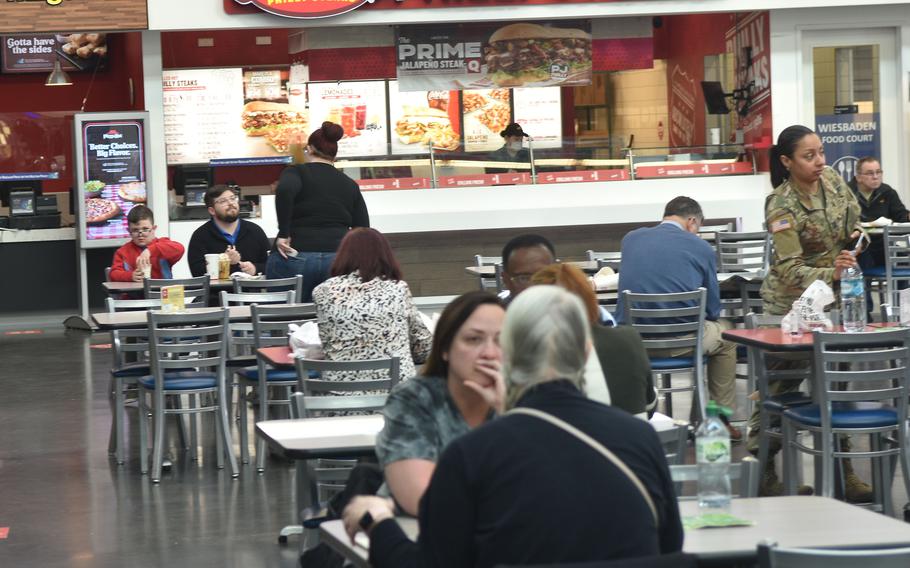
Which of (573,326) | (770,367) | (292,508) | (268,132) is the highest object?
(268,132)

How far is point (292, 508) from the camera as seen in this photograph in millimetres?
6449

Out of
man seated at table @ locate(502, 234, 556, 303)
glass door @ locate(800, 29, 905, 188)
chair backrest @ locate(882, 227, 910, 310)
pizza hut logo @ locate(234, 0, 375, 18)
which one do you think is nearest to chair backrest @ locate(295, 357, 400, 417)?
man seated at table @ locate(502, 234, 556, 303)

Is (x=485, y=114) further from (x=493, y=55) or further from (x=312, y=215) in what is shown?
(x=312, y=215)

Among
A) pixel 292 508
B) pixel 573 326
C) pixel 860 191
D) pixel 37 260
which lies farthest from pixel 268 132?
pixel 573 326

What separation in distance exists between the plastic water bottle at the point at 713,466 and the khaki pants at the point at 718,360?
13.7 feet

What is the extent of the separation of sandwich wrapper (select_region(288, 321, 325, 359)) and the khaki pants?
2165mm

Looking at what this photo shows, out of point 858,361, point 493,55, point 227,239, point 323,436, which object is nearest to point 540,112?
point 493,55

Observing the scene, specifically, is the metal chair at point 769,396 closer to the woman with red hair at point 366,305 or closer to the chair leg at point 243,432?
the woman with red hair at point 366,305

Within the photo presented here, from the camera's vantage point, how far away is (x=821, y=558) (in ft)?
8.66

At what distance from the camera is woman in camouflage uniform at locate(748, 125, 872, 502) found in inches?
245

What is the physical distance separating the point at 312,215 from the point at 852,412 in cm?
437

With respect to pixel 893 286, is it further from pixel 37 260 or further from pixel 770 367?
pixel 37 260

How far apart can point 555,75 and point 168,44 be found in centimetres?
487

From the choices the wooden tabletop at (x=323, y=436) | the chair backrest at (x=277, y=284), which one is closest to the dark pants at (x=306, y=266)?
the chair backrest at (x=277, y=284)
